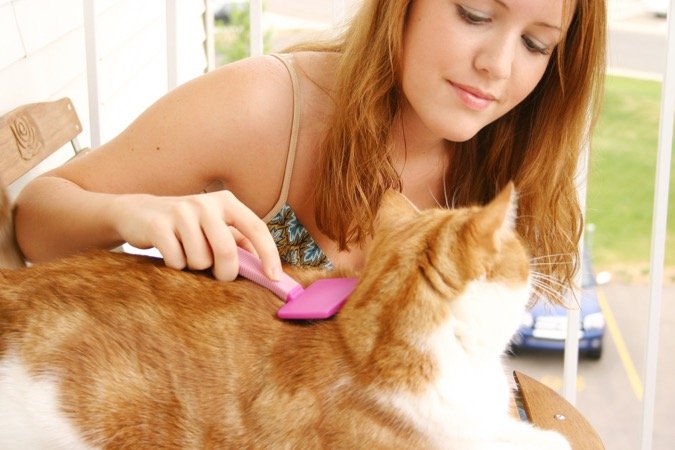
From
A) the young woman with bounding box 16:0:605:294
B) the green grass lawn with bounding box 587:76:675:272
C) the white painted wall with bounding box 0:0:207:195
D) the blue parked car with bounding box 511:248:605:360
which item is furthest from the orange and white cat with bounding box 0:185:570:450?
the green grass lawn with bounding box 587:76:675:272

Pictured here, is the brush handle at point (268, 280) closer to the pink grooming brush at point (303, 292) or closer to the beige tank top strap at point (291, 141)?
the pink grooming brush at point (303, 292)

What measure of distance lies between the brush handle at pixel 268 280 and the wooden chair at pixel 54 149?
383 millimetres

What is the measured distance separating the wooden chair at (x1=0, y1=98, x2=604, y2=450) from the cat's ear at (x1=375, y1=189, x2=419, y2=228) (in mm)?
337

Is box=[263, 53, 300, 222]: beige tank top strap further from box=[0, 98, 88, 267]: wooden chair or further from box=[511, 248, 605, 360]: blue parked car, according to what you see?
box=[511, 248, 605, 360]: blue parked car

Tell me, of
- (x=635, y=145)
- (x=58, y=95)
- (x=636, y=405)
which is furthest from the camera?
(x=635, y=145)

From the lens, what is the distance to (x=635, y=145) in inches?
234

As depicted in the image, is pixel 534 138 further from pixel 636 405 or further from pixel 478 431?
pixel 636 405

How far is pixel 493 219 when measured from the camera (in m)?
0.61

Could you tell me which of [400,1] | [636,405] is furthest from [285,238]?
[636,405]

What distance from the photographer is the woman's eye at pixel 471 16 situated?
919 mm

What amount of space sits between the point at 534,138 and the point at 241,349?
664 mm

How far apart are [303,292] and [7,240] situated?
0.44 metres

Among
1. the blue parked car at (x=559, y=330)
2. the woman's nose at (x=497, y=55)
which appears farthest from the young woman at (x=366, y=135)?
the blue parked car at (x=559, y=330)

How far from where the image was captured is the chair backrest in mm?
1200
